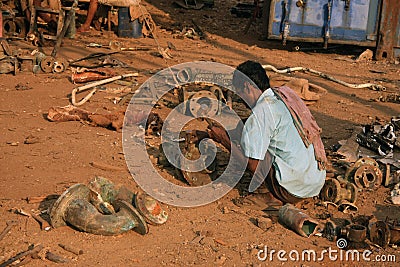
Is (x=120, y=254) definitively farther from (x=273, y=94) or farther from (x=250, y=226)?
(x=273, y=94)

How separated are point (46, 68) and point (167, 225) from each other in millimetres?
6063

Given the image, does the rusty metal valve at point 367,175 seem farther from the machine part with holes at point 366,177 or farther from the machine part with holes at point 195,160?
the machine part with holes at point 195,160

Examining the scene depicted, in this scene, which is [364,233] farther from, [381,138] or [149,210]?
[381,138]

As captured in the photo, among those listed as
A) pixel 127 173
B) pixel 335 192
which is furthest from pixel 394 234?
pixel 127 173

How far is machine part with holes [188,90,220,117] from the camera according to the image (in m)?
8.20

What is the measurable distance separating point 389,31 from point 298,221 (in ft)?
30.1

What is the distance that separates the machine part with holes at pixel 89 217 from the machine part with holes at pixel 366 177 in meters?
2.45

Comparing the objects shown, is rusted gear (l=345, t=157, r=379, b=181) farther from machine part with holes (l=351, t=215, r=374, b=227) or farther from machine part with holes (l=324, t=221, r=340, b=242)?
machine part with holes (l=324, t=221, r=340, b=242)

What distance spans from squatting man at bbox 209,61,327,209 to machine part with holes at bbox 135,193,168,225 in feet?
3.01

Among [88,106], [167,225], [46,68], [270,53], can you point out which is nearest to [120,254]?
[167,225]

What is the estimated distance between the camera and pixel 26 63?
416 inches

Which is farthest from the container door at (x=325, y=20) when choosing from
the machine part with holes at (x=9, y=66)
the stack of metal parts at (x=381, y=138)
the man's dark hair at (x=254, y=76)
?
the man's dark hair at (x=254, y=76)

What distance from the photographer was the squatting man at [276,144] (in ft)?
17.6

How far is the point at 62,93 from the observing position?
943 cm
